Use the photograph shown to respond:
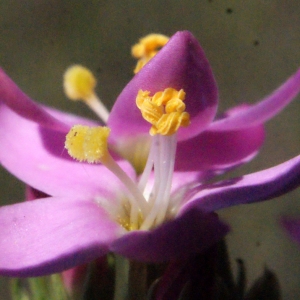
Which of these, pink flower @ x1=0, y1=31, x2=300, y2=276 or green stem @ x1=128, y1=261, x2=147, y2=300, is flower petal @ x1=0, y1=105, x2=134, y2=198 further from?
green stem @ x1=128, y1=261, x2=147, y2=300

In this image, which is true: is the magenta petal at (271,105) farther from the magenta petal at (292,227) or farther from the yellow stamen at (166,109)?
the magenta petal at (292,227)

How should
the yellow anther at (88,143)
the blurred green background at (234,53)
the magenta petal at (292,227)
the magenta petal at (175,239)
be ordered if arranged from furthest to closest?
the blurred green background at (234,53), the magenta petal at (292,227), the yellow anther at (88,143), the magenta petal at (175,239)

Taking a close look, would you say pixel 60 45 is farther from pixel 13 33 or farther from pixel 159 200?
pixel 159 200

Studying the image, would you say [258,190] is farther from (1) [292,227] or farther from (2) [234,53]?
(2) [234,53]

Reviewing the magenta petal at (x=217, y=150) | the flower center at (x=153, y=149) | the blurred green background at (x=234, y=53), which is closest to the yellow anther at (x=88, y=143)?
the flower center at (x=153, y=149)

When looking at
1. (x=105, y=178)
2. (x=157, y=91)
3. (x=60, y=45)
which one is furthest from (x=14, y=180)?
(x=157, y=91)

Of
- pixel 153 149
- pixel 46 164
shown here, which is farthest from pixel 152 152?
pixel 46 164

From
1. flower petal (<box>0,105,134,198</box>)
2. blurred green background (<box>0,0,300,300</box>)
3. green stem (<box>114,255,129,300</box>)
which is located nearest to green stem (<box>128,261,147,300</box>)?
green stem (<box>114,255,129,300</box>)
